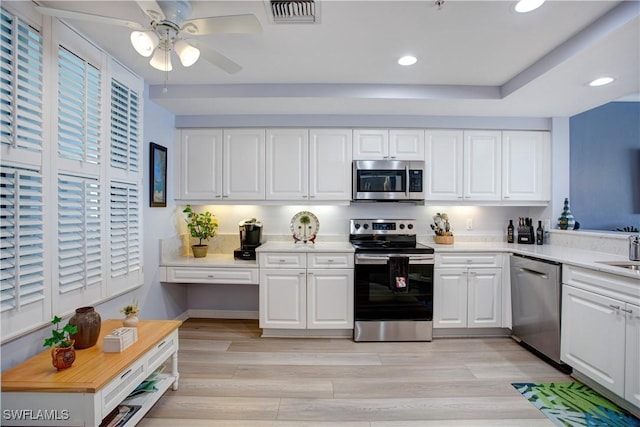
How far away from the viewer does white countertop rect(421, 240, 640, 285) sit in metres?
2.06

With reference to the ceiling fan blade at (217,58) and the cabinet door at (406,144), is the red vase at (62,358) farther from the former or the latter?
the cabinet door at (406,144)

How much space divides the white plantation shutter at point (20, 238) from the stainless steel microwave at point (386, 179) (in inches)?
101

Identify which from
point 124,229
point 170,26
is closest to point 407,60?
point 170,26

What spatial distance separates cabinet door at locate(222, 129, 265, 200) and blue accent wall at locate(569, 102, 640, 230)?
3.78 meters

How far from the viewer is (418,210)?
373cm

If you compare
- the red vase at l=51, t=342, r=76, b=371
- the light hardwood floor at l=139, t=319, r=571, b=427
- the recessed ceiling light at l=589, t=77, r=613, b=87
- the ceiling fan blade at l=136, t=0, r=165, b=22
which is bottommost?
the light hardwood floor at l=139, t=319, r=571, b=427

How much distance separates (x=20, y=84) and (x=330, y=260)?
8.25 feet

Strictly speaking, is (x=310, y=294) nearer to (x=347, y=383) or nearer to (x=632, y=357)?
(x=347, y=383)

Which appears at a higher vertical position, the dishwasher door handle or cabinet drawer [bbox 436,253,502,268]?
cabinet drawer [bbox 436,253,502,268]

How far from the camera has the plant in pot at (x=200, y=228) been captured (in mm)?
3422

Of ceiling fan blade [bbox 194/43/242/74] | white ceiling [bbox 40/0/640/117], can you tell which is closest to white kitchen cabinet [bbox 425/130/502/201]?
white ceiling [bbox 40/0/640/117]

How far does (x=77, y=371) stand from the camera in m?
1.53

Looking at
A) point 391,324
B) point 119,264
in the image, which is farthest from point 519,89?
point 119,264

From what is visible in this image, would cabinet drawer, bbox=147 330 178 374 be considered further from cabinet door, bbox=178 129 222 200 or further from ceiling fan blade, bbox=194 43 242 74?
ceiling fan blade, bbox=194 43 242 74
